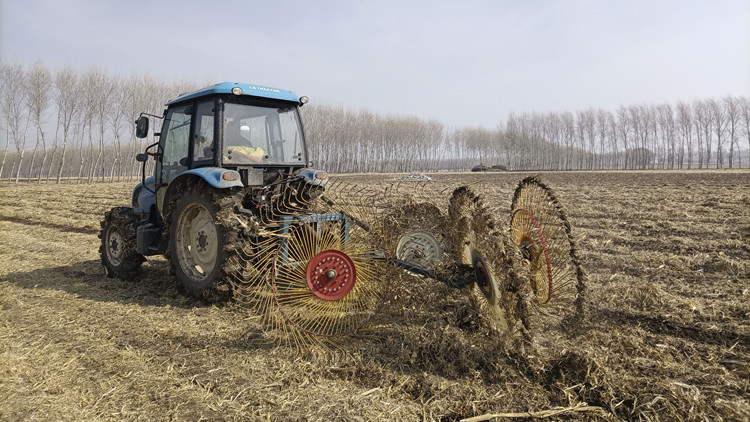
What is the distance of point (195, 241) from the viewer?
195 inches

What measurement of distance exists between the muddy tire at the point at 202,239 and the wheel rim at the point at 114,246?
1.11 meters

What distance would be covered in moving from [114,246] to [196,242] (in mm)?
1872

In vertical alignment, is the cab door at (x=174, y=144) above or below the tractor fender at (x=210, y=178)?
above

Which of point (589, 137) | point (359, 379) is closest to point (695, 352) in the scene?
point (359, 379)

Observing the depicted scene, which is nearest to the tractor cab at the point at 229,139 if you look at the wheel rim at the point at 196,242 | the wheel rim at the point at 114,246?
the wheel rim at the point at 196,242

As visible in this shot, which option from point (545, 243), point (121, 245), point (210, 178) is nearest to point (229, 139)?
point (210, 178)

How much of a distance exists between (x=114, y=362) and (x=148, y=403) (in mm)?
802

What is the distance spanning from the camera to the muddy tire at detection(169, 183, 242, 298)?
170 inches

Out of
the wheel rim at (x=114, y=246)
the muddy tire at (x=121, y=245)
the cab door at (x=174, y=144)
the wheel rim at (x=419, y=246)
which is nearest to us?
the wheel rim at (x=419, y=246)

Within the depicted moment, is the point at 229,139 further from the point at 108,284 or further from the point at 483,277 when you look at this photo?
the point at 483,277

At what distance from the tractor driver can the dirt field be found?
1689 mm

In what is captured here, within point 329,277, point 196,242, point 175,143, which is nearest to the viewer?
point 329,277

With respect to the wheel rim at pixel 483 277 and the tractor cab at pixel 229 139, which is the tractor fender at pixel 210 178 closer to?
the tractor cab at pixel 229 139

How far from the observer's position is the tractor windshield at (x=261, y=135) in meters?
5.00
